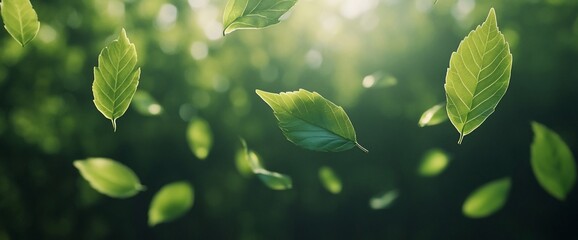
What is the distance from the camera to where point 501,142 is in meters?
6.05

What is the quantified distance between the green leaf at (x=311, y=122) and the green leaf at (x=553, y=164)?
316 mm

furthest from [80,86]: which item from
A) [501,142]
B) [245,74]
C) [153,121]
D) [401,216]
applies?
[501,142]

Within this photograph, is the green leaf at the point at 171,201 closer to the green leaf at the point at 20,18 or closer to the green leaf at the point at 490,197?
the green leaf at the point at 490,197

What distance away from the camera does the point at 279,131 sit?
605cm

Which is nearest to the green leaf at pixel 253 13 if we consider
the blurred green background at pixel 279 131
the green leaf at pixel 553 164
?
the green leaf at pixel 553 164

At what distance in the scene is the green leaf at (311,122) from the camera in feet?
1.60

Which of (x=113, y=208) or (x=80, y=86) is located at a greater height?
(x=80, y=86)

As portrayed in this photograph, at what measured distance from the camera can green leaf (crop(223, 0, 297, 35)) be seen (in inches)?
19.3

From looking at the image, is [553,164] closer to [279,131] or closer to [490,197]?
[490,197]

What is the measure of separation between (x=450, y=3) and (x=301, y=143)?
18.9ft

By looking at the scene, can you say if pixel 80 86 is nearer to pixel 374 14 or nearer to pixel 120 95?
pixel 374 14

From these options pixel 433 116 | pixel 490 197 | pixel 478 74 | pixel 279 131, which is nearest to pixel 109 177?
pixel 433 116

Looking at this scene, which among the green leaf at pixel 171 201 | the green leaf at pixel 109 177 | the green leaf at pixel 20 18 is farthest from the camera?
the green leaf at pixel 171 201

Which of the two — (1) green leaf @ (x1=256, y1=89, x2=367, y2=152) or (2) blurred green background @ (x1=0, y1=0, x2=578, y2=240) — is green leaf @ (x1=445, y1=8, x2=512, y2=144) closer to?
(1) green leaf @ (x1=256, y1=89, x2=367, y2=152)
